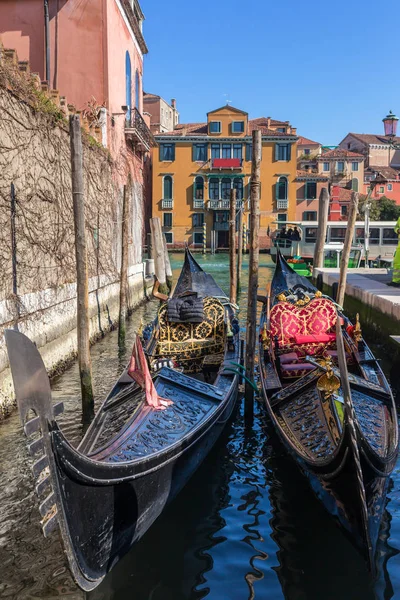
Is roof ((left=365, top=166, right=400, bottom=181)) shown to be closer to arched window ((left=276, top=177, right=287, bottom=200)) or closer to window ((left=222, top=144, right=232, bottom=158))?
arched window ((left=276, top=177, right=287, bottom=200))

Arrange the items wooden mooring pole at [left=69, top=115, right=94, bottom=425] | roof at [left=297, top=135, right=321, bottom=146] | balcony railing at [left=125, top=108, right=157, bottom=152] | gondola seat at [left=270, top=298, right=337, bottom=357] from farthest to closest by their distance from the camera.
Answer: roof at [left=297, top=135, right=321, bottom=146] < balcony railing at [left=125, top=108, right=157, bottom=152] < gondola seat at [left=270, top=298, right=337, bottom=357] < wooden mooring pole at [left=69, top=115, right=94, bottom=425]

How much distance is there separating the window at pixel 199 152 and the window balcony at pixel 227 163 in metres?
0.65

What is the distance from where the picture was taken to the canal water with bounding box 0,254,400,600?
8.52 feet

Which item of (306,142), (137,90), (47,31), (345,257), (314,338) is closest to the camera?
(314,338)

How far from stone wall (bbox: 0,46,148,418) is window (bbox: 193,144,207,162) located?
65.2ft

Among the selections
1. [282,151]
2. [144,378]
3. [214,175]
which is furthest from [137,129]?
[282,151]

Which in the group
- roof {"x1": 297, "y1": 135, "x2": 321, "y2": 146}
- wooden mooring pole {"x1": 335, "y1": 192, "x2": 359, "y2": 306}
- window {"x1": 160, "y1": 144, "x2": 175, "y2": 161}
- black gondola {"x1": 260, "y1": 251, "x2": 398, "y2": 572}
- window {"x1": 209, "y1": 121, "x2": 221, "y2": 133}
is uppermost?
roof {"x1": 297, "y1": 135, "x2": 321, "y2": 146}

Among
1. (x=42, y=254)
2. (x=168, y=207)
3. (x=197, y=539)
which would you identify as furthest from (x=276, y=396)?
(x=168, y=207)

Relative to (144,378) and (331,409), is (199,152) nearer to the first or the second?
(144,378)

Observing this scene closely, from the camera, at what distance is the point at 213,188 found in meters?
28.0

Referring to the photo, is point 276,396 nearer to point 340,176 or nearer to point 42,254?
point 42,254

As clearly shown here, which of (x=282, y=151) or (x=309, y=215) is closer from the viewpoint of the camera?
(x=282, y=151)

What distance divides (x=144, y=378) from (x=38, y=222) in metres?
3.10

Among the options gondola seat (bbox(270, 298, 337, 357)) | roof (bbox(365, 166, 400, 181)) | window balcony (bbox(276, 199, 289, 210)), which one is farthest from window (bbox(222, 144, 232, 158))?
gondola seat (bbox(270, 298, 337, 357))
